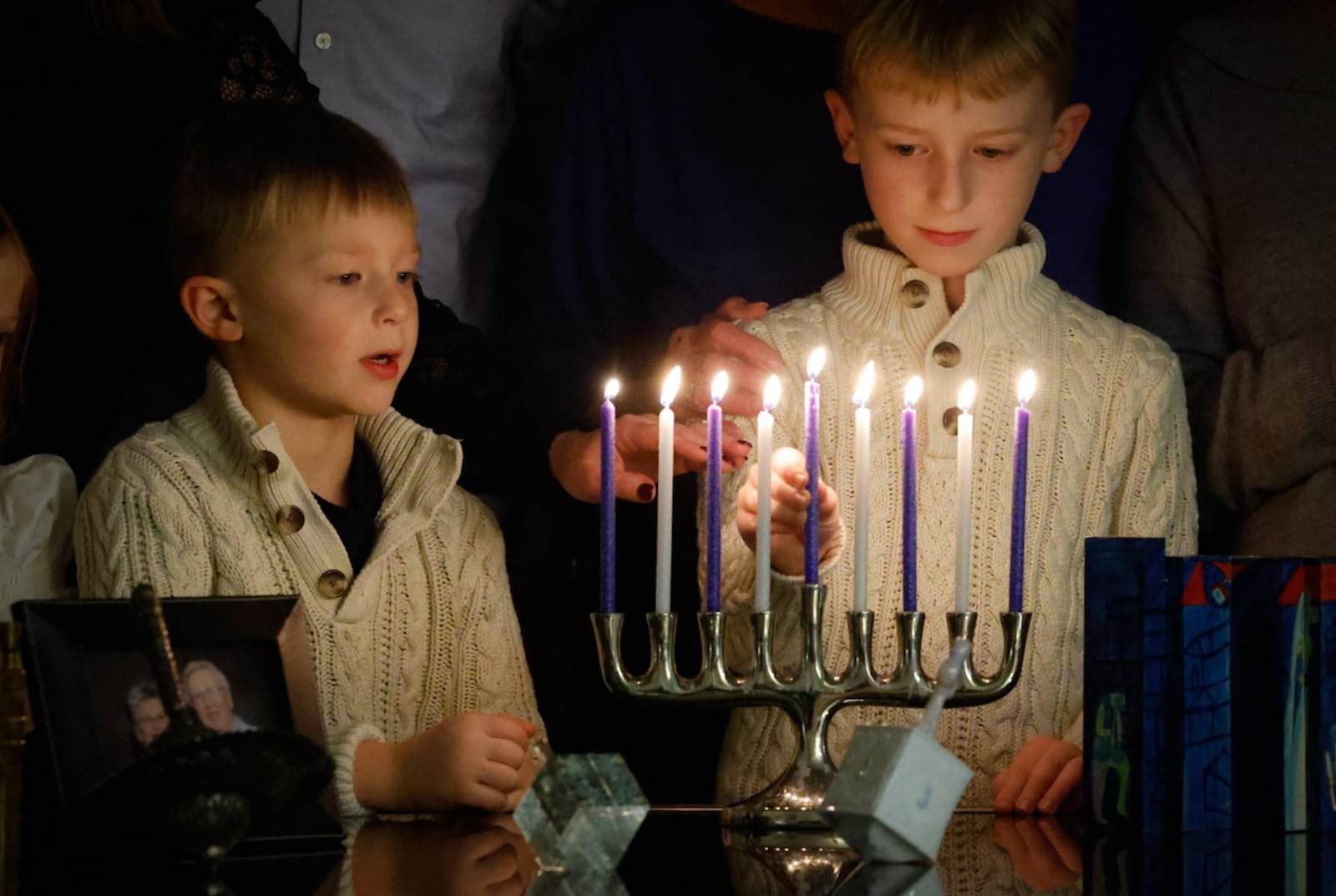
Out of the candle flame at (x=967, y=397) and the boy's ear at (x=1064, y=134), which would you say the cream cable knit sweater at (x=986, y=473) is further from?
the candle flame at (x=967, y=397)

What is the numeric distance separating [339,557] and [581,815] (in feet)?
1.69

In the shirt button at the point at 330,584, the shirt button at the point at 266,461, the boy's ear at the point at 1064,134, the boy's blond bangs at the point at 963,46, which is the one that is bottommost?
the shirt button at the point at 330,584

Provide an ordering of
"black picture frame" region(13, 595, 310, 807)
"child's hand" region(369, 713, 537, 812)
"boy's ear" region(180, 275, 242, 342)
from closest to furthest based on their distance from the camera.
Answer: "black picture frame" region(13, 595, 310, 807), "child's hand" region(369, 713, 537, 812), "boy's ear" region(180, 275, 242, 342)

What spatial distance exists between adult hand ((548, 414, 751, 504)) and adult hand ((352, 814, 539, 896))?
36 cm

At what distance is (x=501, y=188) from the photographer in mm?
1824

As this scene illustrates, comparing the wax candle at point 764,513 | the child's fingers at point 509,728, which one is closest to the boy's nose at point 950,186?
the wax candle at point 764,513

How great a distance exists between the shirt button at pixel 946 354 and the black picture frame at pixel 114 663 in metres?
0.67

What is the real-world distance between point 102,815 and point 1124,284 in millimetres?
1146

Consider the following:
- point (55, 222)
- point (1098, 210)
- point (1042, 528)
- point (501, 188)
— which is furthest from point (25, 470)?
point (1098, 210)

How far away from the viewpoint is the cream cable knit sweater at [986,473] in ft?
5.54

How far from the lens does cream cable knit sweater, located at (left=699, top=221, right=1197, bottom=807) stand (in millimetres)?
1689

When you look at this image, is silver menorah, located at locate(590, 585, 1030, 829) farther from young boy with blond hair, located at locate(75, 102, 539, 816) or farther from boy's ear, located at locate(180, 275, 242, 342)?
boy's ear, located at locate(180, 275, 242, 342)

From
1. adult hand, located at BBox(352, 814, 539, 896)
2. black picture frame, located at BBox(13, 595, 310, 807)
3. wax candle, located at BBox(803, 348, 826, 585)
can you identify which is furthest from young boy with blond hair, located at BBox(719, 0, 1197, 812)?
black picture frame, located at BBox(13, 595, 310, 807)

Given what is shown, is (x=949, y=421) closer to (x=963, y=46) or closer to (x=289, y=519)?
(x=963, y=46)
